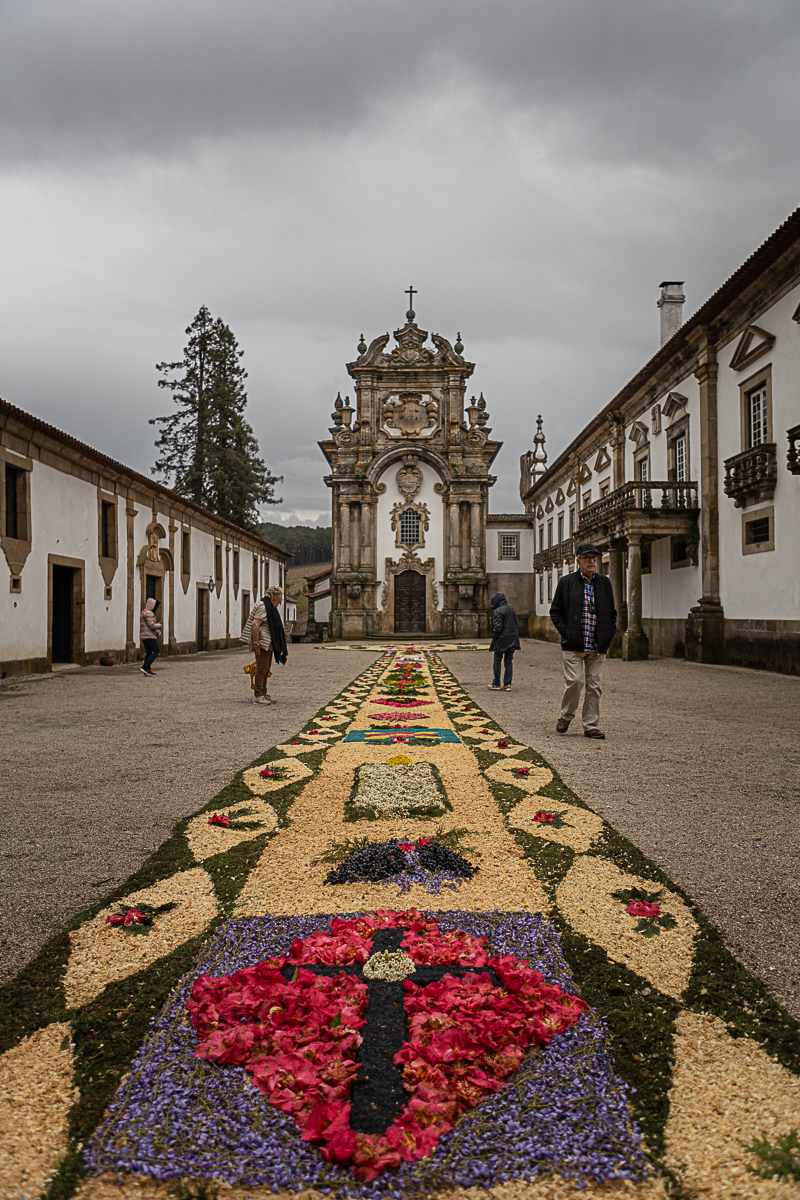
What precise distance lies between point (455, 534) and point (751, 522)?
22129mm

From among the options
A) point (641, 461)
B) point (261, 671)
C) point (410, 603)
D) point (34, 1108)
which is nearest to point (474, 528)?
point (410, 603)

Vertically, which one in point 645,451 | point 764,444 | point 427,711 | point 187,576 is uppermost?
point 645,451

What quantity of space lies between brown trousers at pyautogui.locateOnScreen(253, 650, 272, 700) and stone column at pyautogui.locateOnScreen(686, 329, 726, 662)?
1193 centimetres

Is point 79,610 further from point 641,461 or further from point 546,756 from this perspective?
point 641,461

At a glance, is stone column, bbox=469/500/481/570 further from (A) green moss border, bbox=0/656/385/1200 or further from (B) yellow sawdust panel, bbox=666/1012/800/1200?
(B) yellow sawdust panel, bbox=666/1012/800/1200

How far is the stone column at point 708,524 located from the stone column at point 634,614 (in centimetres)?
155

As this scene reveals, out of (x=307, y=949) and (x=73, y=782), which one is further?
(x=73, y=782)

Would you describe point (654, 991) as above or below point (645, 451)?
below

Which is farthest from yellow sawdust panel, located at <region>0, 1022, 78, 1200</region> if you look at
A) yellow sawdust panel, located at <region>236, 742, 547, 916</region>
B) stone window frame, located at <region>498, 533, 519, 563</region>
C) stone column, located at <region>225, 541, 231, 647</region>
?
stone window frame, located at <region>498, 533, 519, 563</region>

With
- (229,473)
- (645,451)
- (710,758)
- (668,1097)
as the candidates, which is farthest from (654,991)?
(229,473)

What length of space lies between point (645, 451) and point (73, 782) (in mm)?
21248

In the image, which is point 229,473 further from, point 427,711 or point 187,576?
point 427,711

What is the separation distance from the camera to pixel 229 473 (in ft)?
129

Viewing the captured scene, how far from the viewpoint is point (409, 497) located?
38.3 meters
